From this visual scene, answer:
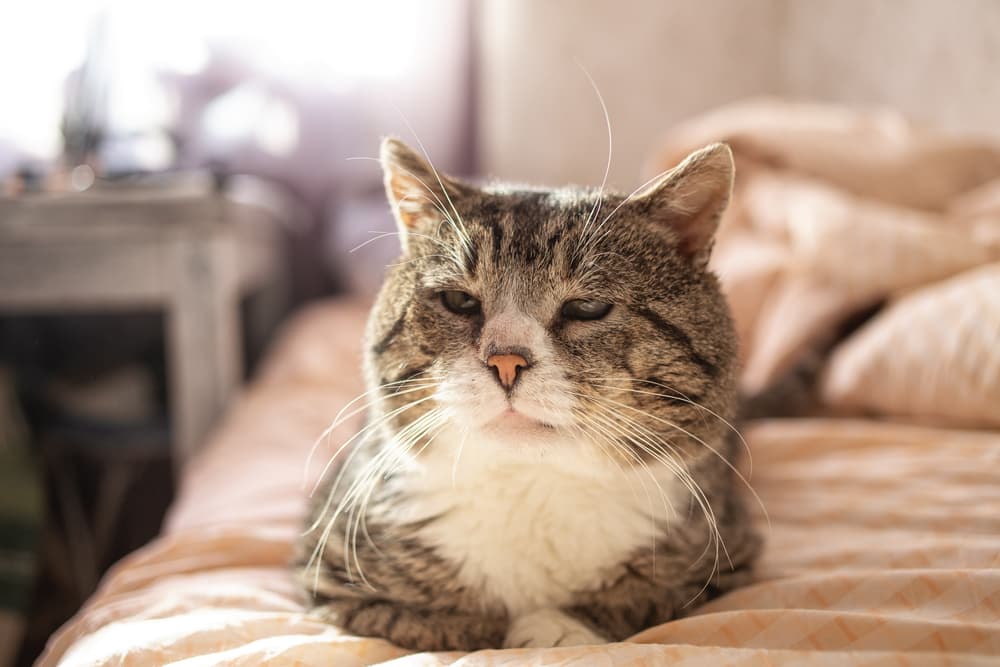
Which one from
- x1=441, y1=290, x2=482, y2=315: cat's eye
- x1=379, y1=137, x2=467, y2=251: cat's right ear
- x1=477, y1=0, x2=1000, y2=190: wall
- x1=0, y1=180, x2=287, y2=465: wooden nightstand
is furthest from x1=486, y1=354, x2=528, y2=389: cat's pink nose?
x1=477, y1=0, x2=1000, y2=190: wall

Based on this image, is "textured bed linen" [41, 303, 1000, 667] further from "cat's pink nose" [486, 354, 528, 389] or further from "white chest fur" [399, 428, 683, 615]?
"cat's pink nose" [486, 354, 528, 389]

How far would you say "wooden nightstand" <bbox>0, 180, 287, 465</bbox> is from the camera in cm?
156

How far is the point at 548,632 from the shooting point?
79 cm

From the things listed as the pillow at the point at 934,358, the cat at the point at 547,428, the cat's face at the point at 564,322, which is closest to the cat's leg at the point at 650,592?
the cat at the point at 547,428

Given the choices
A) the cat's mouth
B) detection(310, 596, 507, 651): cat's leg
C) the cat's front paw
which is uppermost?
the cat's mouth

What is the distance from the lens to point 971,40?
1988 mm

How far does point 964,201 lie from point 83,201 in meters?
2.03

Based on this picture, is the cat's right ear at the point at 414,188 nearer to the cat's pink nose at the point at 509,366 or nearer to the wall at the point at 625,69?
the cat's pink nose at the point at 509,366

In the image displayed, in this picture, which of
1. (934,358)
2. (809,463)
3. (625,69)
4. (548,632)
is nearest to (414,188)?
(548,632)

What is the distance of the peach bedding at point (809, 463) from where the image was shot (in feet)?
2.37

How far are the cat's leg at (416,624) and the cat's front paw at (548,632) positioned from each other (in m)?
0.03

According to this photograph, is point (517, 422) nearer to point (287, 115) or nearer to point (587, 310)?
point (587, 310)

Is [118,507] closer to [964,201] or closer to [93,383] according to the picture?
[93,383]

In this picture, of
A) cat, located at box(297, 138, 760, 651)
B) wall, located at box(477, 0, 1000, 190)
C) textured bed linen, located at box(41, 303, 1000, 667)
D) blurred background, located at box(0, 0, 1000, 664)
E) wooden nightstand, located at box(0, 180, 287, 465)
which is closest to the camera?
textured bed linen, located at box(41, 303, 1000, 667)
